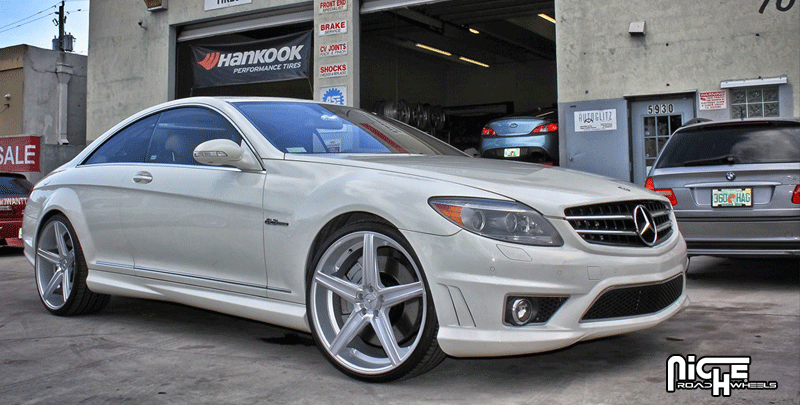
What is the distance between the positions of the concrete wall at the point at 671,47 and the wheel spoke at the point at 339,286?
8657 mm

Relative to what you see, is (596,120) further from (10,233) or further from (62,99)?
(62,99)

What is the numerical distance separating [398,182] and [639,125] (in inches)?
346

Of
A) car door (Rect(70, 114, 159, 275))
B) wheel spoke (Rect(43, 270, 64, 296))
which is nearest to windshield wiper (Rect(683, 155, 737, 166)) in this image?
car door (Rect(70, 114, 159, 275))

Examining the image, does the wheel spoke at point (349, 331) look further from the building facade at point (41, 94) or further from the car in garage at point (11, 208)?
the building facade at point (41, 94)

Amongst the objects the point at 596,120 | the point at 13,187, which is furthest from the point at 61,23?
the point at 596,120

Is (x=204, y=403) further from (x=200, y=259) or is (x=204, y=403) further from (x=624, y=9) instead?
(x=624, y=9)

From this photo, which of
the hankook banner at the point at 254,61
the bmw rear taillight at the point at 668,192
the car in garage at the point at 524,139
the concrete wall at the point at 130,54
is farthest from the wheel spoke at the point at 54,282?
the concrete wall at the point at 130,54

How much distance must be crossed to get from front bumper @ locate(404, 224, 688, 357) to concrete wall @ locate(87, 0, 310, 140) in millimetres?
13471

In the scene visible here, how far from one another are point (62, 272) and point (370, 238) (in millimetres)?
2875

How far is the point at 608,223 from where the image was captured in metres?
3.42

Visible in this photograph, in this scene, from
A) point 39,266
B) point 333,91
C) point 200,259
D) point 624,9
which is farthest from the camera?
point 333,91

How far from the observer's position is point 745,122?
639 cm

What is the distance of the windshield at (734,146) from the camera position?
240 inches

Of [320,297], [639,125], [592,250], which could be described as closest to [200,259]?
[320,297]
